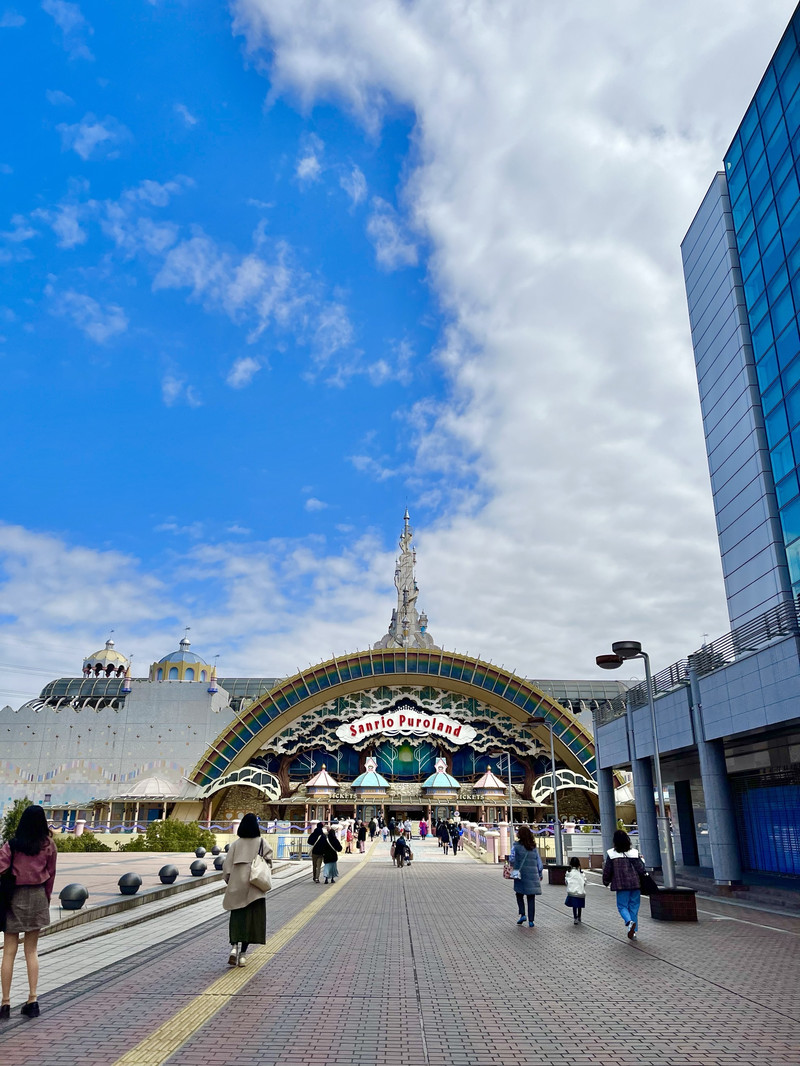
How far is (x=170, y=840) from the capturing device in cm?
4088

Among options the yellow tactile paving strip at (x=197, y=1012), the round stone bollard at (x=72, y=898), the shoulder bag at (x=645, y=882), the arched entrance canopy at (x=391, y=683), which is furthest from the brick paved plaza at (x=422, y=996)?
the arched entrance canopy at (x=391, y=683)

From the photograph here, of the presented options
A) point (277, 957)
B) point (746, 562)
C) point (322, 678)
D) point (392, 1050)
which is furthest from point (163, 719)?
point (392, 1050)

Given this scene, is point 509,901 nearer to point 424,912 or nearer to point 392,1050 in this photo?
point 424,912

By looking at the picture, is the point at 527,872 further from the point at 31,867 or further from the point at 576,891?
the point at 31,867

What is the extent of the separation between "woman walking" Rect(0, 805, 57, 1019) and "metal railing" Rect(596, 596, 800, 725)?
15060 millimetres

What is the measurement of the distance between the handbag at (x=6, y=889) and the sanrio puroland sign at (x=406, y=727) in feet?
176

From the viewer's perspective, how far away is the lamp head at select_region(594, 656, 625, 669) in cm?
1852

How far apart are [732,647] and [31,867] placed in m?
17.7

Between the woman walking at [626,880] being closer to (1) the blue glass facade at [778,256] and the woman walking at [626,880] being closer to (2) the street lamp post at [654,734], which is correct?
(2) the street lamp post at [654,734]

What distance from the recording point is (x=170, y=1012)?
7523mm

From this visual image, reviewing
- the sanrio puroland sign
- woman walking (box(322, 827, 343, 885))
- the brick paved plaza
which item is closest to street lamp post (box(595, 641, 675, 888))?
the brick paved plaza

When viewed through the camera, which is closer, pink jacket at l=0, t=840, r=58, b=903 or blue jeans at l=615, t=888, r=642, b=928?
pink jacket at l=0, t=840, r=58, b=903

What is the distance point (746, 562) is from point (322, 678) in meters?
37.8

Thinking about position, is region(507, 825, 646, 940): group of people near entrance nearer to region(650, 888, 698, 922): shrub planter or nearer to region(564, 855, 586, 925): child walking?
region(564, 855, 586, 925): child walking
